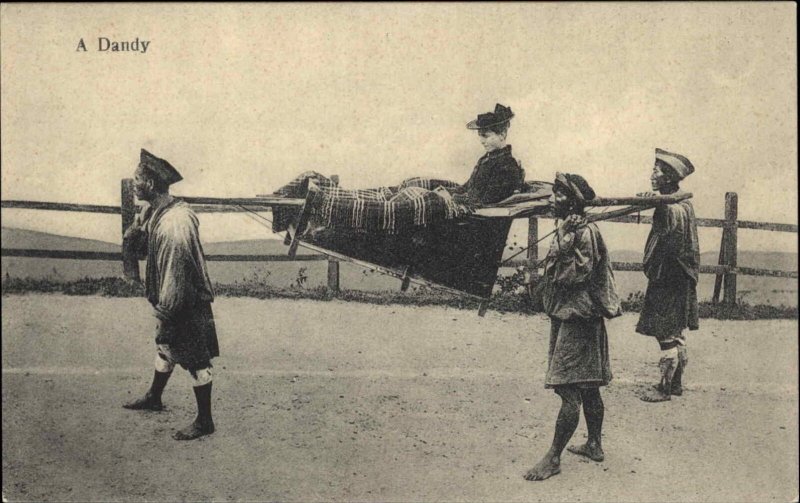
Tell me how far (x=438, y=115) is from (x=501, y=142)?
0.40 m

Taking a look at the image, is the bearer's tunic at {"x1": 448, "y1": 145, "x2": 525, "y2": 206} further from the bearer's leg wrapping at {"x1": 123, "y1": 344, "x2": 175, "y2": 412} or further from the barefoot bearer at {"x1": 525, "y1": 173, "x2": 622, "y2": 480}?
the bearer's leg wrapping at {"x1": 123, "y1": 344, "x2": 175, "y2": 412}

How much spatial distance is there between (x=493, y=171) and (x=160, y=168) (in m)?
1.75

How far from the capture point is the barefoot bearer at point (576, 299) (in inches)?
119

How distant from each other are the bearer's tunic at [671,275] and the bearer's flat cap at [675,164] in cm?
16

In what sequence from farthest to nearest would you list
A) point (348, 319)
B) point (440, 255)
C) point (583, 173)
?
point (348, 319)
point (583, 173)
point (440, 255)

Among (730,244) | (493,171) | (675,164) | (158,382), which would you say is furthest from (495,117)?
(158,382)

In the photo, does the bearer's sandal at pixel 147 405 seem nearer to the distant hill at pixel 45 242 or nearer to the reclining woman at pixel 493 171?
the distant hill at pixel 45 242

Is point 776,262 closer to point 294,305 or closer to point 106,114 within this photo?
point 294,305

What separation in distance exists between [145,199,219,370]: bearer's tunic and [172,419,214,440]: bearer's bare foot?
1.11 ft

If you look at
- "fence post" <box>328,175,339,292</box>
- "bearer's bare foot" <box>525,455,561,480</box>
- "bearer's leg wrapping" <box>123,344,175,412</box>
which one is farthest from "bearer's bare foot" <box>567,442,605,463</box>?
"bearer's leg wrapping" <box>123,344,175,412</box>

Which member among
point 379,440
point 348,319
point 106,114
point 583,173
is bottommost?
Answer: point 379,440

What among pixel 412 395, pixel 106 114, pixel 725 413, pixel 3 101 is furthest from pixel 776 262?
pixel 3 101

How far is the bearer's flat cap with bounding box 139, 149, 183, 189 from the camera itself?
3227 mm

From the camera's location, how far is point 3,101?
11.5 feet
